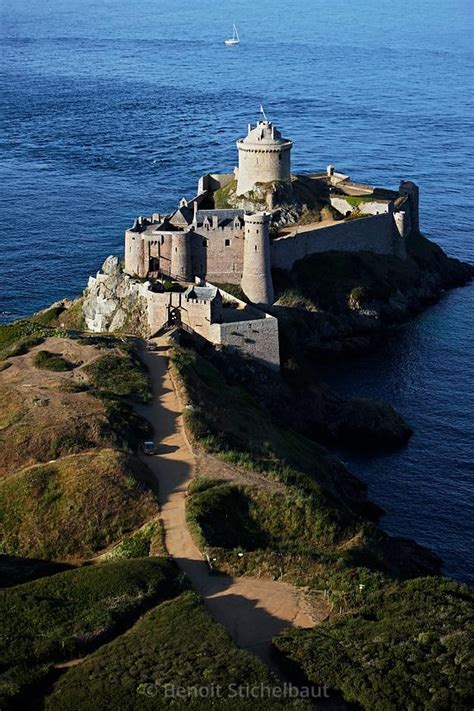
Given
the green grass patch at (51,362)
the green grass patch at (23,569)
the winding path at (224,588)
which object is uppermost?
the green grass patch at (51,362)

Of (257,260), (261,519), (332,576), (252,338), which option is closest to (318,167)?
(257,260)

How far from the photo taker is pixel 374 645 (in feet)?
126

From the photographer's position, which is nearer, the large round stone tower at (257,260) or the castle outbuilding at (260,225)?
the large round stone tower at (257,260)

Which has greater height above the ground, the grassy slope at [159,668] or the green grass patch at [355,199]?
the green grass patch at [355,199]

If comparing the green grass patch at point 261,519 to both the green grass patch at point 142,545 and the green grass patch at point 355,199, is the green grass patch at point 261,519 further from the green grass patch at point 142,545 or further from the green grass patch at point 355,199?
the green grass patch at point 355,199

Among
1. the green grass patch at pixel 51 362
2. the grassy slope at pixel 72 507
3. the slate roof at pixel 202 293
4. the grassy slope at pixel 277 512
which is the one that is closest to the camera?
the grassy slope at pixel 277 512

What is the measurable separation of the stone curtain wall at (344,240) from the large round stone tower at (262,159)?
261 inches

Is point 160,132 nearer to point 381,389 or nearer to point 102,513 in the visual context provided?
point 381,389

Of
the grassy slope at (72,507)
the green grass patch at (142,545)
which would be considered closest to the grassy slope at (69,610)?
the green grass patch at (142,545)

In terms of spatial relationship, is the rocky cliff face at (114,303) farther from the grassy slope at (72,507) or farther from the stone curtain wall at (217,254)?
the grassy slope at (72,507)

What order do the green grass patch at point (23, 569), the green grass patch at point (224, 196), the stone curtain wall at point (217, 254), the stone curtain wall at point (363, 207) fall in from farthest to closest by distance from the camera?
the stone curtain wall at point (363, 207) < the green grass patch at point (224, 196) < the stone curtain wall at point (217, 254) < the green grass patch at point (23, 569)

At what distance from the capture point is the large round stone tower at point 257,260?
83.8 metres

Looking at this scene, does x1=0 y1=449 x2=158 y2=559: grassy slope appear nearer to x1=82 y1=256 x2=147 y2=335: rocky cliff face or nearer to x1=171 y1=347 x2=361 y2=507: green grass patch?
x1=171 y1=347 x2=361 y2=507: green grass patch

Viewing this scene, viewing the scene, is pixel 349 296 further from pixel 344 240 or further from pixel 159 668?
pixel 159 668
